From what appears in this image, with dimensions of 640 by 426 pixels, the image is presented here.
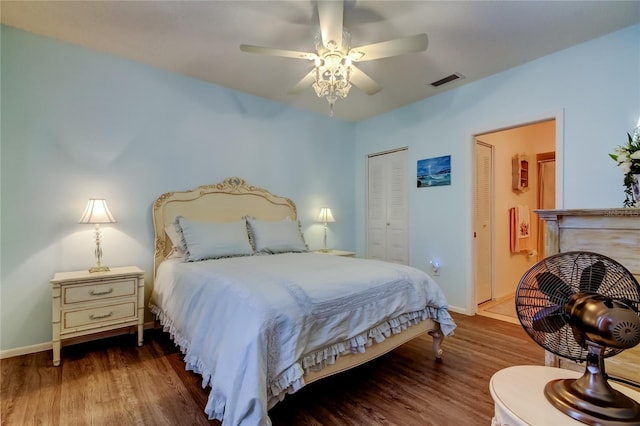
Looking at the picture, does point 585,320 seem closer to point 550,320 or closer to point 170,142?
point 550,320

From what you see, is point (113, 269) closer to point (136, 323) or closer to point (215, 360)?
point (136, 323)

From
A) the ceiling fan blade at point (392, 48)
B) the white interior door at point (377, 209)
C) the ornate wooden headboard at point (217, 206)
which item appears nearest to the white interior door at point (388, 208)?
the white interior door at point (377, 209)

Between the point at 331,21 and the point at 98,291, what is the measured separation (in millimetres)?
2667

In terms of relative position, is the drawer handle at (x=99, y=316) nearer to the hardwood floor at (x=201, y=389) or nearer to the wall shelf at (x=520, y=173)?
the hardwood floor at (x=201, y=389)

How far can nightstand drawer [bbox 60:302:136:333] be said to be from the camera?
227cm

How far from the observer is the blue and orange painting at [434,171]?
3.58 m

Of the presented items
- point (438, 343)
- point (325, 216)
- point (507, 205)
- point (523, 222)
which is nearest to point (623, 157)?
point (438, 343)

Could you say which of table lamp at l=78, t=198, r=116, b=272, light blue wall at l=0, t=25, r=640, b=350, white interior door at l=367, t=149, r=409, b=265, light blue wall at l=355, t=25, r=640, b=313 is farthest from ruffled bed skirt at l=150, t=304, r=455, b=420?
white interior door at l=367, t=149, r=409, b=265

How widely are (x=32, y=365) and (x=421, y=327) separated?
2.95 meters

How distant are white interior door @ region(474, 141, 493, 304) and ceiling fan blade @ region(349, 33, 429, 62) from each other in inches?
86.5

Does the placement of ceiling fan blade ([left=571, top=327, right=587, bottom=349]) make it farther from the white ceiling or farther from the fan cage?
the white ceiling

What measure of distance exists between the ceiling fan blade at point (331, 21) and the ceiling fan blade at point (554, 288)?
177cm

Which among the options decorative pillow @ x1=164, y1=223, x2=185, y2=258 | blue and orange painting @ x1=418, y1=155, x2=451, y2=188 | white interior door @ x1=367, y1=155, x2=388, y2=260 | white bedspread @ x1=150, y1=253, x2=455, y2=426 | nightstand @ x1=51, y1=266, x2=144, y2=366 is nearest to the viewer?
white bedspread @ x1=150, y1=253, x2=455, y2=426

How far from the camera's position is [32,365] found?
7.27ft
